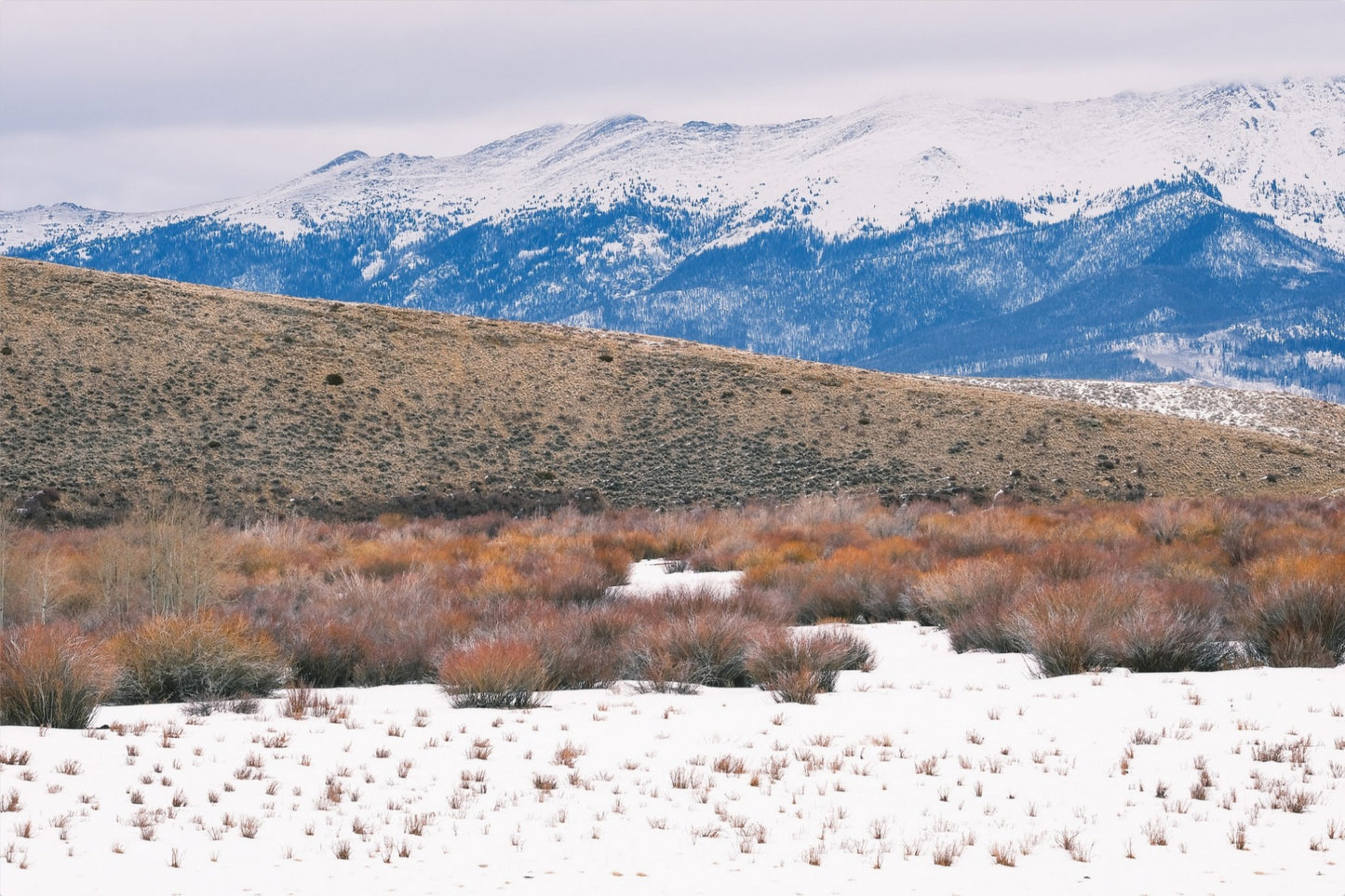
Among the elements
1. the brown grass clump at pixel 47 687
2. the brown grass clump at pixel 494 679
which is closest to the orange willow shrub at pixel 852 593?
the brown grass clump at pixel 494 679

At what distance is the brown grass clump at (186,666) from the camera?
12789 millimetres

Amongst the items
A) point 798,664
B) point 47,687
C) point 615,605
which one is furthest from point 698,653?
point 47,687

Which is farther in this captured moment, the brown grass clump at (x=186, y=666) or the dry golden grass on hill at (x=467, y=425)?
the dry golden grass on hill at (x=467, y=425)

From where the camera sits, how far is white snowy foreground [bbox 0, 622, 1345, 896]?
24.7ft

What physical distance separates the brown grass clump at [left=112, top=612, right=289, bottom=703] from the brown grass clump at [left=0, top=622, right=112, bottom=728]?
1326mm

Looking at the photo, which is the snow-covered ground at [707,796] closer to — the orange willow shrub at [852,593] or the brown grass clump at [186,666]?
the brown grass clump at [186,666]

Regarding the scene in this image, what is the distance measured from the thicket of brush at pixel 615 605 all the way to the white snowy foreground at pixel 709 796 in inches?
31.0

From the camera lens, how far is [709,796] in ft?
30.1

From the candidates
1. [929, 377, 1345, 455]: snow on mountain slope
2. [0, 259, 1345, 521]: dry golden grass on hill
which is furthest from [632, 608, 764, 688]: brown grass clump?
[929, 377, 1345, 455]: snow on mountain slope

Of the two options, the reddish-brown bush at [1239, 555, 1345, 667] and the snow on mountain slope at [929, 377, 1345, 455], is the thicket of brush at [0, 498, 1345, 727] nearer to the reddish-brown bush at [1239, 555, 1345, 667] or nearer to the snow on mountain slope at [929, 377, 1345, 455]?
the reddish-brown bush at [1239, 555, 1345, 667]

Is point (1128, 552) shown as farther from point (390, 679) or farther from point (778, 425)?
point (778, 425)

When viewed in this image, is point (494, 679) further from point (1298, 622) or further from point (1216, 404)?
point (1216, 404)

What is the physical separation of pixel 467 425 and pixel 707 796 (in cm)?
4632

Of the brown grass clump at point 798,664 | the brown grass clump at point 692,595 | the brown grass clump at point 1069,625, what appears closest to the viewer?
the brown grass clump at point 798,664
